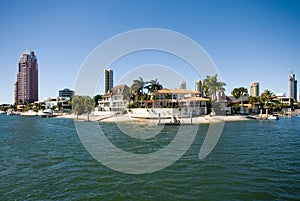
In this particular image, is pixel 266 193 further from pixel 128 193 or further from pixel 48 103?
pixel 48 103

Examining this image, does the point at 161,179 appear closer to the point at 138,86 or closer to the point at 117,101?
the point at 138,86

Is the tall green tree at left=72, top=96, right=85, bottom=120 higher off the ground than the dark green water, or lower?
higher

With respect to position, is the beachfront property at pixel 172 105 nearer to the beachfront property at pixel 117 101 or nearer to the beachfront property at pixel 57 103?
the beachfront property at pixel 117 101

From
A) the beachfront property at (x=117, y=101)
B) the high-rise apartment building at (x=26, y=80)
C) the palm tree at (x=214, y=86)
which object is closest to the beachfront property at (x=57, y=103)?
the high-rise apartment building at (x=26, y=80)

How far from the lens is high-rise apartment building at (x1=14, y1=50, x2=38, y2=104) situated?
524 ft

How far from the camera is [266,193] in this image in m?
10.3

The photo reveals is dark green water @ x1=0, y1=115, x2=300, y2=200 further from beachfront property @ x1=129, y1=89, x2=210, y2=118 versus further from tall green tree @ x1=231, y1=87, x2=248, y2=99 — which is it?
tall green tree @ x1=231, y1=87, x2=248, y2=99

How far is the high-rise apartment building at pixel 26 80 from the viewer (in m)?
160

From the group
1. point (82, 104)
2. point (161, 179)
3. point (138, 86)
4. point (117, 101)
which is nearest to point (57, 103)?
point (82, 104)

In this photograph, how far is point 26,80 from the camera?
6294 inches

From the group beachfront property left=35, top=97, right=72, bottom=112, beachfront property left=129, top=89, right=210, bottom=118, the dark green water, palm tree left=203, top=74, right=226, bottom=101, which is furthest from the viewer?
beachfront property left=35, top=97, right=72, bottom=112

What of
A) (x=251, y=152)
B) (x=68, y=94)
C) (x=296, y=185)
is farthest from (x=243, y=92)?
(x=68, y=94)

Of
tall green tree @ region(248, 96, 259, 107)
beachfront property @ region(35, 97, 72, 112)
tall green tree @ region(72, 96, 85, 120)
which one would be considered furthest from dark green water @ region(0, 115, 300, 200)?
beachfront property @ region(35, 97, 72, 112)

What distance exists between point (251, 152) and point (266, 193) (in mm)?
8942
